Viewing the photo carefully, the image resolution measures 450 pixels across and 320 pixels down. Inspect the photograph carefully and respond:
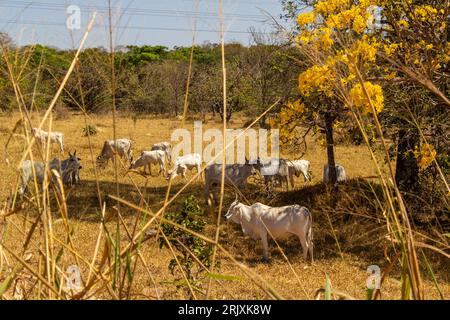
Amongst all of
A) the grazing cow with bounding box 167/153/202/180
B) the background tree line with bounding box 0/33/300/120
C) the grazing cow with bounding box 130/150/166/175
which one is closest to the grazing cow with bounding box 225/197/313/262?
the background tree line with bounding box 0/33/300/120

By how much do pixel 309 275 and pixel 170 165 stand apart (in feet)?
30.6

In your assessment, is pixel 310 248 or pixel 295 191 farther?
pixel 295 191

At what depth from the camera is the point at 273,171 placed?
1226cm

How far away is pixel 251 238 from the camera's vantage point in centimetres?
987

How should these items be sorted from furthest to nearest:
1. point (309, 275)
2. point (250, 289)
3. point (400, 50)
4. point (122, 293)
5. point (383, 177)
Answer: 1. point (309, 275)
2. point (400, 50)
3. point (250, 289)
4. point (122, 293)
5. point (383, 177)

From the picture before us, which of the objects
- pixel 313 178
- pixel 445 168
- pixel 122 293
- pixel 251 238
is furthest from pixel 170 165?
pixel 122 293

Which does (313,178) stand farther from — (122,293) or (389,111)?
(122,293)

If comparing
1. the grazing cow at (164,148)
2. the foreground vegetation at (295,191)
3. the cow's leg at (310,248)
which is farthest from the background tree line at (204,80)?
the cow's leg at (310,248)

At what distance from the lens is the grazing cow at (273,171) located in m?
12.2

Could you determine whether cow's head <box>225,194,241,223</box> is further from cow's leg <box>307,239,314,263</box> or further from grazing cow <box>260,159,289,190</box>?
grazing cow <box>260,159,289,190</box>

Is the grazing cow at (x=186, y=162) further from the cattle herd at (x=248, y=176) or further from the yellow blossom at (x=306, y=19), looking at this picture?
the yellow blossom at (x=306, y=19)

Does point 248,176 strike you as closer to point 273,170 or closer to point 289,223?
point 273,170

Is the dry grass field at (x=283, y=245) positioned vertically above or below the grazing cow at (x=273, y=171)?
below

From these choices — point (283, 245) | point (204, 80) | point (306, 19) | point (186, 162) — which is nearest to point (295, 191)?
point (186, 162)
